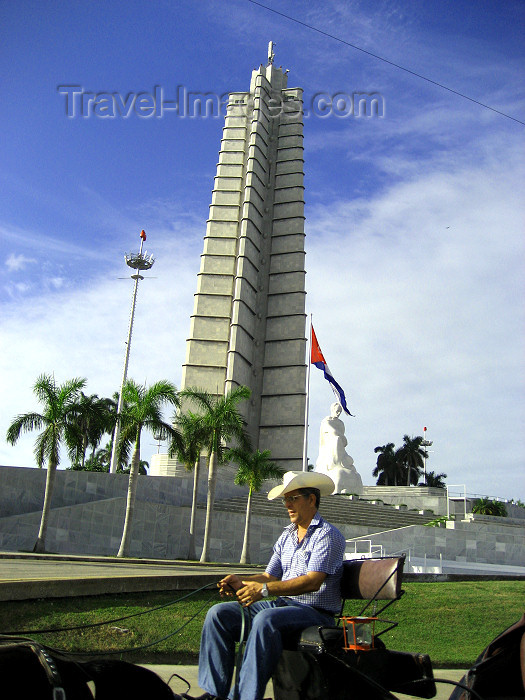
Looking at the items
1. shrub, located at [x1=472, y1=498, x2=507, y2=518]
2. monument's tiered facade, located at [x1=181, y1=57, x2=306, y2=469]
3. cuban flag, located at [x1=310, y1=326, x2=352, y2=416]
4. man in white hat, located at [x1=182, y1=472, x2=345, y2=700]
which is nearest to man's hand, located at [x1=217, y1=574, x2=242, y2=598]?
man in white hat, located at [x1=182, y1=472, x2=345, y2=700]

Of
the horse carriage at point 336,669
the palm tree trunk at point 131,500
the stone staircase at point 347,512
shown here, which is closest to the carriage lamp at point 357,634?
the horse carriage at point 336,669

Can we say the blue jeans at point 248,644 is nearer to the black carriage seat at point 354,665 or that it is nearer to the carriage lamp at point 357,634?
the black carriage seat at point 354,665

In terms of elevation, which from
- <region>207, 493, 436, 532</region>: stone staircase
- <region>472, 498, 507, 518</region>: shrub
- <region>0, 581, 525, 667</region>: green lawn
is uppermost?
Answer: <region>472, 498, 507, 518</region>: shrub

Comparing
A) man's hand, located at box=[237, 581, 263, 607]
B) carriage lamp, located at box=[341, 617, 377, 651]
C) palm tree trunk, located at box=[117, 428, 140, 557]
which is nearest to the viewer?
carriage lamp, located at box=[341, 617, 377, 651]

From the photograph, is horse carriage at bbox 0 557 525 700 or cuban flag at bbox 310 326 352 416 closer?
horse carriage at bbox 0 557 525 700

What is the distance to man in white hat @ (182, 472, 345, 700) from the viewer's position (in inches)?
124

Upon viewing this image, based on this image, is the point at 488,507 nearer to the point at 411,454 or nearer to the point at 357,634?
the point at 411,454

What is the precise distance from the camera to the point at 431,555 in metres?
25.8

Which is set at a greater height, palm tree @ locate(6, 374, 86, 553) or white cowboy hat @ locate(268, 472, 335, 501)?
palm tree @ locate(6, 374, 86, 553)

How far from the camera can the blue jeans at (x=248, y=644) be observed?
3.07 meters

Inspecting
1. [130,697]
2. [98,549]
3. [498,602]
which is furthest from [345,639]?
[98,549]

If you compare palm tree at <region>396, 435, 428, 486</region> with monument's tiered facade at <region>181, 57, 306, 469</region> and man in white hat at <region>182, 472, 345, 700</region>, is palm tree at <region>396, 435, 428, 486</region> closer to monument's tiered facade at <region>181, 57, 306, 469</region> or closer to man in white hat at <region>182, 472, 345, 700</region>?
monument's tiered facade at <region>181, 57, 306, 469</region>

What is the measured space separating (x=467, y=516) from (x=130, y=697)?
32.8 m

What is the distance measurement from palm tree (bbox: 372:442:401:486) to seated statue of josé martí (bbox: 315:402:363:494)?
29898 mm
